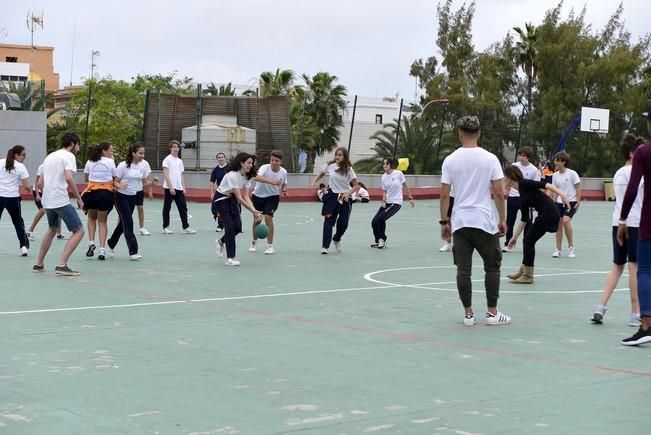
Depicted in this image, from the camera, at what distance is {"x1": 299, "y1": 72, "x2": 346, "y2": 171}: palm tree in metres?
72.6

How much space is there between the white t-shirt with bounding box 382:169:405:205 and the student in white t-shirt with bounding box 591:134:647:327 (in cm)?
921

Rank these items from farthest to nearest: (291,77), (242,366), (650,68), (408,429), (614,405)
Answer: (291,77) → (650,68) → (242,366) → (614,405) → (408,429)

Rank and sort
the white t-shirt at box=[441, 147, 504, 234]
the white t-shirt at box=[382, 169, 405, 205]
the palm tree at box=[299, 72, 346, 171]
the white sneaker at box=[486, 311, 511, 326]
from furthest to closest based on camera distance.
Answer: the palm tree at box=[299, 72, 346, 171]
the white t-shirt at box=[382, 169, 405, 205]
the white sneaker at box=[486, 311, 511, 326]
the white t-shirt at box=[441, 147, 504, 234]

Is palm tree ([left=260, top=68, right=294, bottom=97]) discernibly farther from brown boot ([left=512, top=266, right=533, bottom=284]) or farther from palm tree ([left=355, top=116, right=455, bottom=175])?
brown boot ([left=512, top=266, right=533, bottom=284])

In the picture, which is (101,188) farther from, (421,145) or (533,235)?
(421,145)

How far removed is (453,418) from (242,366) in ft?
6.59

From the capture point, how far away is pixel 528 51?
66.9 m

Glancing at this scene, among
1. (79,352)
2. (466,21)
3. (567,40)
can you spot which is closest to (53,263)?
(79,352)

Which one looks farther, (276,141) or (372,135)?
(372,135)

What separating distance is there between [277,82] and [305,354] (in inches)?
2753

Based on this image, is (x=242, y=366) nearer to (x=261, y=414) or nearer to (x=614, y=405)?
(x=261, y=414)

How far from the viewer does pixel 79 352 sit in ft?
26.3

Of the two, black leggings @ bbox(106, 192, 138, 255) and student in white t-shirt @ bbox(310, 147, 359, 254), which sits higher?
student in white t-shirt @ bbox(310, 147, 359, 254)

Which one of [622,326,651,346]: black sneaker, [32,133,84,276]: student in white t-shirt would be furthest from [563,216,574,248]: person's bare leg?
[622,326,651,346]: black sneaker
